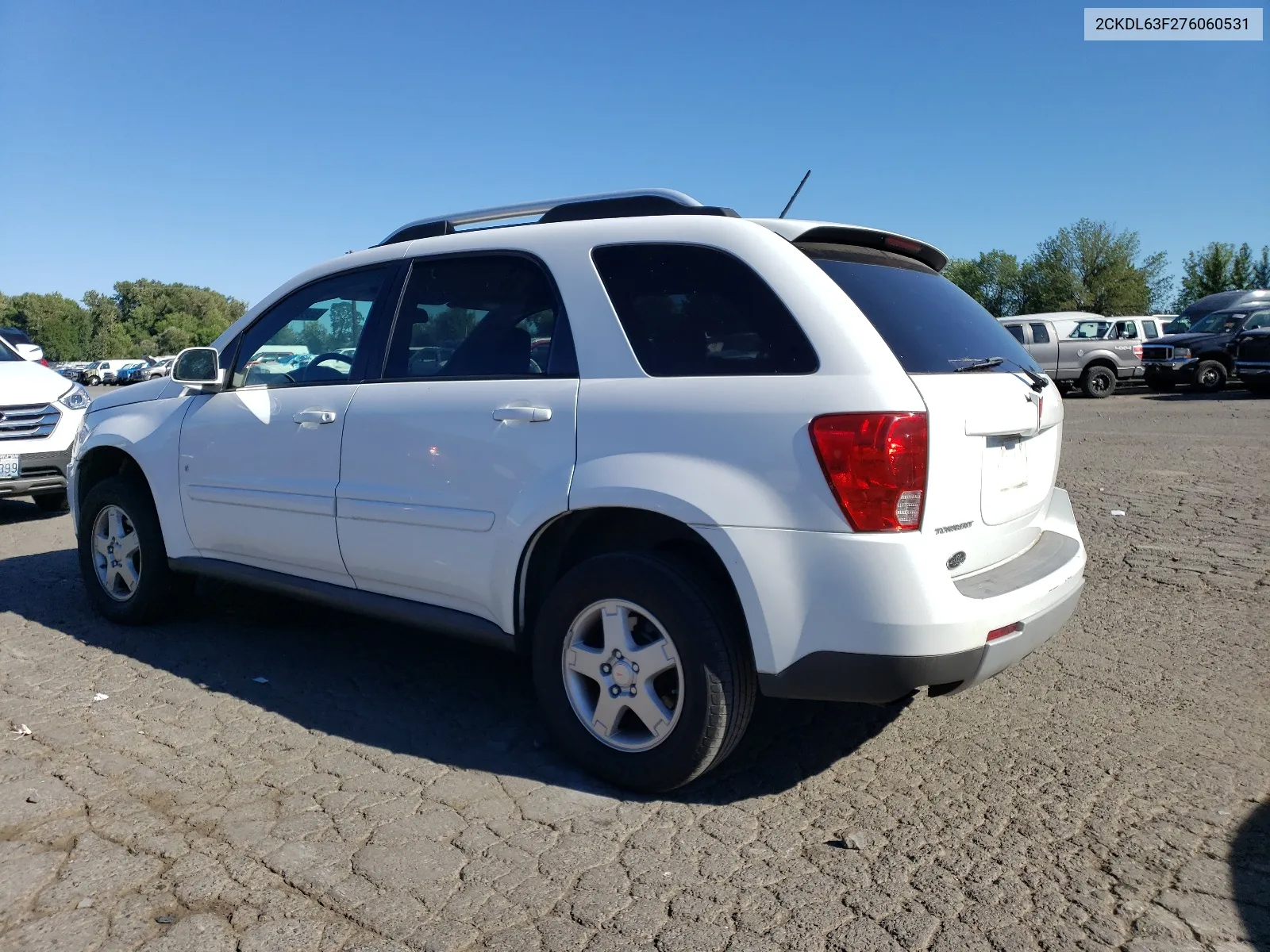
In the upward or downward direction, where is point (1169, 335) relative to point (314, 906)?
upward

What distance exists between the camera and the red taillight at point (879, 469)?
2.83m

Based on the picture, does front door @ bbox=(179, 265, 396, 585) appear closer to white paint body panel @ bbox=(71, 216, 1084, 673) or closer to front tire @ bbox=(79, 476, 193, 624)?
white paint body panel @ bbox=(71, 216, 1084, 673)

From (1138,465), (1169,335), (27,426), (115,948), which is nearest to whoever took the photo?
(115,948)

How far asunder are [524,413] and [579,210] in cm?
91

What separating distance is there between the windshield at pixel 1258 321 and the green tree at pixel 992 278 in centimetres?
5705

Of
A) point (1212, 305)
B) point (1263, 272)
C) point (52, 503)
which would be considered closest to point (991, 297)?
point (1263, 272)

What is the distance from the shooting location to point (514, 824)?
3119mm

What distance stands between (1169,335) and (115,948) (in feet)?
85.7

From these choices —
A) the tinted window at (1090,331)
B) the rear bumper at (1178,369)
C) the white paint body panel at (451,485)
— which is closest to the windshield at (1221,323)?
the rear bumper at (1178,369)

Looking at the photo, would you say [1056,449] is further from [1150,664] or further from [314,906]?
[314,906]

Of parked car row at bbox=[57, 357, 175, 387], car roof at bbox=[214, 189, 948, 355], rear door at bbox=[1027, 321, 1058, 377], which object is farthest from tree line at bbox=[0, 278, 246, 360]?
car roof at bbox=[214, 189, 948, 355]

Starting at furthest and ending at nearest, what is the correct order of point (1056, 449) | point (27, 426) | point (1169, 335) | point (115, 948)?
point (1169, 335) → point (27, 426) → point (1056, 449) → point (115, 948)

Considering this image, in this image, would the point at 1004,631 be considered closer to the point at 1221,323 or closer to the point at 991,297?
the point at 1221,323

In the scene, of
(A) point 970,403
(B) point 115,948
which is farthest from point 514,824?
(A) point 970,403
